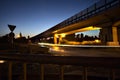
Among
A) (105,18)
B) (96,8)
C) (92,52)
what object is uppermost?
(96,8)

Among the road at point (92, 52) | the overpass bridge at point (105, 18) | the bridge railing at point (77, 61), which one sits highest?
the overpass bridge at point (105, 18)

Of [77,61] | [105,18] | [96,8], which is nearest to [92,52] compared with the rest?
[96,8]

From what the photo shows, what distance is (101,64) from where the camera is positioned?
261cm

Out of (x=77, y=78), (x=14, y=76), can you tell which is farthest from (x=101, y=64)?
(x=14, y=76)

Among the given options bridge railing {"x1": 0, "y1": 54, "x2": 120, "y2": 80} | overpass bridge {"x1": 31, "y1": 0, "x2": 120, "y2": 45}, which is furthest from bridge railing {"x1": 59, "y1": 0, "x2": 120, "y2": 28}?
bridge railing {"x1": 0, "y1": 54, "x2": 120, "y2": 80}

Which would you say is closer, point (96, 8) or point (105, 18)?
point (96, 8)

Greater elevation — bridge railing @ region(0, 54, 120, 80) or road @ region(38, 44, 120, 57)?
bridge railing @ region(0, 54, 120, 80)

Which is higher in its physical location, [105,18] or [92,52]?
[105,18]

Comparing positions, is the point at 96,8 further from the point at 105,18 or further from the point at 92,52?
the point at 92,52

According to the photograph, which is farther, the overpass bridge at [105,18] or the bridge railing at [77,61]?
the overpass bridge at [105,18]

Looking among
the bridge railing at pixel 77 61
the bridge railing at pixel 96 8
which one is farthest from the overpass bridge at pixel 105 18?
the bridge railing at pixel 77 61

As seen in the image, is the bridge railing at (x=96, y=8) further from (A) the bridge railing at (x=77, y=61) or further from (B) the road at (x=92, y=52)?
(A) the bridge railing at (x=77, y=61)

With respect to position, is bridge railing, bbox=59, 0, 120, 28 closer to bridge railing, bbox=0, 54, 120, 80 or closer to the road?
the road

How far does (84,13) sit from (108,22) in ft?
14.7
